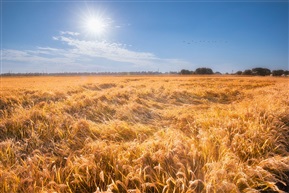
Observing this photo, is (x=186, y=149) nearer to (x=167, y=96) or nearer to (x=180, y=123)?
(x=180, y=123)

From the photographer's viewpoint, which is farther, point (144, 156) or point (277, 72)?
point (277, 72)

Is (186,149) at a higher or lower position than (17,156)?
higher

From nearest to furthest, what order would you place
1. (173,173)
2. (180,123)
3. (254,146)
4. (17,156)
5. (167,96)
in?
1. (173,173)
2. (254,146)
3. (17,156)
4. (180,123)
5. (167,96)

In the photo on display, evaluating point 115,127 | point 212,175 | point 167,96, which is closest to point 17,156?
point 115,127

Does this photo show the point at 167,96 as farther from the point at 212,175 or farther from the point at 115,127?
the point at 212,175

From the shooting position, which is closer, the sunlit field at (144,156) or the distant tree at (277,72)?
the sunlit field at (144,156)

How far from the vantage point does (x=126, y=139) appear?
4609 millimetres

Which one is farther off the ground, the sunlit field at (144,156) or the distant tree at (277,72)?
the distant tree at (277,72)

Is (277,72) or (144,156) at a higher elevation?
(277,72)

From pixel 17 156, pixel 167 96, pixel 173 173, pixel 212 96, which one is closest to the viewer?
pixel 173 173

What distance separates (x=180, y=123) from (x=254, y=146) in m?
2.47

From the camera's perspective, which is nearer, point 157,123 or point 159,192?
point 159,192

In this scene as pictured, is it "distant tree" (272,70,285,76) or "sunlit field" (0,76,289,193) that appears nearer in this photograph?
"sunlit field" (0,76,289,193)

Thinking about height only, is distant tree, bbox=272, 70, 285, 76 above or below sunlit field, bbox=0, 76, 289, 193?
above
